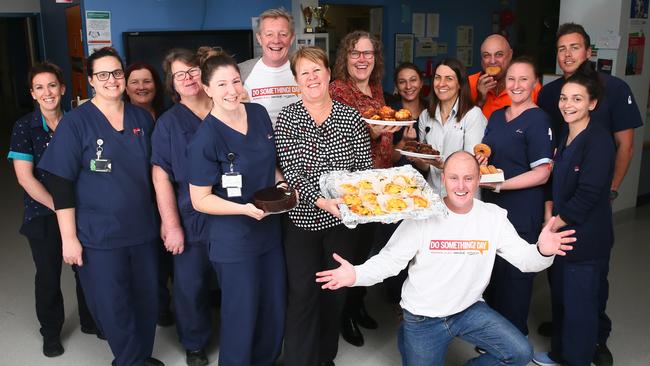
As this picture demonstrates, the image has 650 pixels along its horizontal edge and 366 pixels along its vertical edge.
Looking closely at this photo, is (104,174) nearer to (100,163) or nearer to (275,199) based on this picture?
(100,163)

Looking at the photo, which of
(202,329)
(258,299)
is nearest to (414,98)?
(258,299)

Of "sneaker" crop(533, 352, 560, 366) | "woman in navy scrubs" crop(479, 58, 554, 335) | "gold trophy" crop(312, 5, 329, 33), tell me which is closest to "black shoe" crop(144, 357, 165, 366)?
"woman in navy scrubs" crop(479, 58, 554, 335)

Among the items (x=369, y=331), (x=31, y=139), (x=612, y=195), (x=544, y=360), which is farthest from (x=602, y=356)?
(x=31, y=139)

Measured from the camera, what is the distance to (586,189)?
8.19 feet

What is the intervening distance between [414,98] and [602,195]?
1146mm

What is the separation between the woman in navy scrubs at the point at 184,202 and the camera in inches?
102

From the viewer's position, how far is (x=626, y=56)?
478 centimetres

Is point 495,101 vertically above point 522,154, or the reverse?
point 495,101

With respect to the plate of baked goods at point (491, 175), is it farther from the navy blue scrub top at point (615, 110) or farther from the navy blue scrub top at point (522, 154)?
the navy blue scrub top at point (615, 110)

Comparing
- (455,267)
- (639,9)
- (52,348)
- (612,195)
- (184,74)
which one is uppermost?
(639,9)

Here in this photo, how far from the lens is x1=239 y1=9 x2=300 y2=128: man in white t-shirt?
289cm

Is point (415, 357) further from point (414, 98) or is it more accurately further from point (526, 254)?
point (414, 98)

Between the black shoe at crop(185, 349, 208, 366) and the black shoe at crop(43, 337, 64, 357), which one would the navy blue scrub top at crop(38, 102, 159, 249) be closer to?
the black shoe at crop(185, 349, 208, 366)

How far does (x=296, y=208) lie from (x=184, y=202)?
22.4 inches
